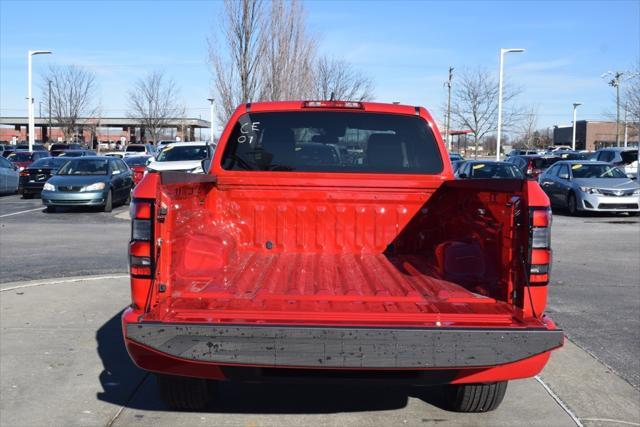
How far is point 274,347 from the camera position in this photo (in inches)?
139

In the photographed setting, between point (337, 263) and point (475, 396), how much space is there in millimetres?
1264

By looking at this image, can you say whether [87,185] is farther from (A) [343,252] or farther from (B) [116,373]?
(A) [343,252]

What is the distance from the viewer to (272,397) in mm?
5227

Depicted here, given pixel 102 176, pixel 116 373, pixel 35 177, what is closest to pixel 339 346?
pixel 116 373

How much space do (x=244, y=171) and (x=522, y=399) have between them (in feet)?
8.49

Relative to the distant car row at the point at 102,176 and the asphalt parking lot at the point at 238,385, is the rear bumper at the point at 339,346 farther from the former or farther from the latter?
the distant car row at the point at 102,176

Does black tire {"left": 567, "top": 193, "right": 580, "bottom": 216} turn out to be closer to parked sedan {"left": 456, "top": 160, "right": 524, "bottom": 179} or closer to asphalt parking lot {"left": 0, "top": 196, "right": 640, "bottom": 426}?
parked sedan {"left": 456, "top": 160, "right": 524, "bottom": 179}

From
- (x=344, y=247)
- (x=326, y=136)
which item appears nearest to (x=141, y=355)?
(x=344, y=247)

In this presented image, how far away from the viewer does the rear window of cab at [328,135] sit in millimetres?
5633

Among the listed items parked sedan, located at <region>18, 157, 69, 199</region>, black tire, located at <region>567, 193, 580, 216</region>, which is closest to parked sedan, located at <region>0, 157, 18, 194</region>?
parked sedan, located at <region>18, 157, 69, 199</region>

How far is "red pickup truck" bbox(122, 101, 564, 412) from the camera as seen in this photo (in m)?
3.55

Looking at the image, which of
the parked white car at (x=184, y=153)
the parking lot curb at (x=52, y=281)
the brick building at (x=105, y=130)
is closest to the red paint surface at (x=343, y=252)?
the parking lot curb at (x=52, y=281)

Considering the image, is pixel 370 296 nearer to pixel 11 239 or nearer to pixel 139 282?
pixel 139 282

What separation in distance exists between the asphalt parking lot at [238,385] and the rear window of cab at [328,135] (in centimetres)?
166
